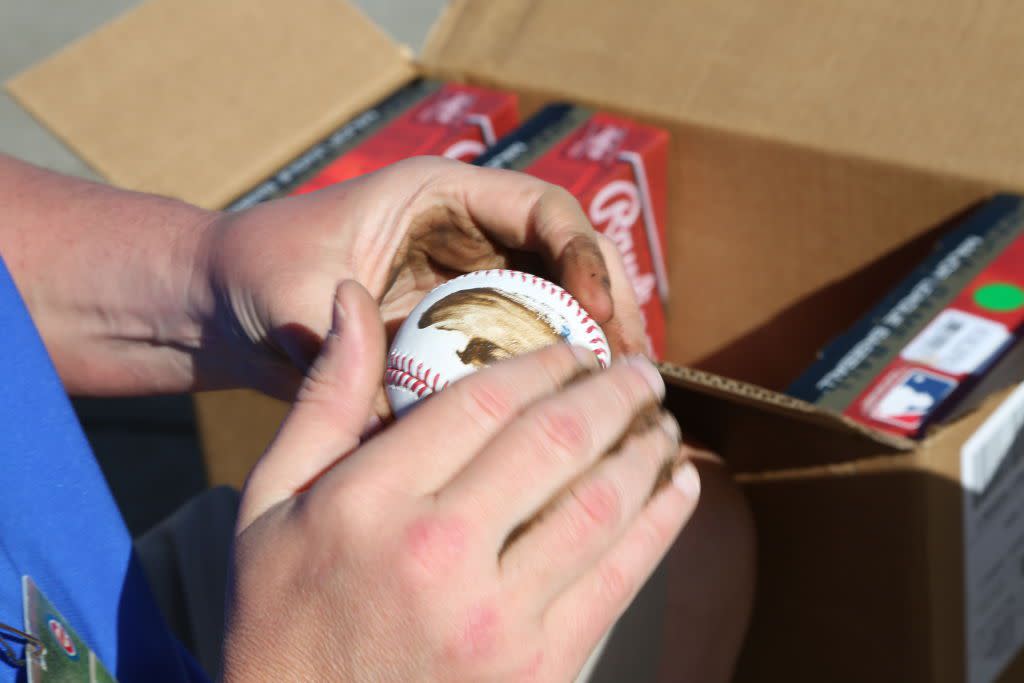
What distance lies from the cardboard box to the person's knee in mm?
48

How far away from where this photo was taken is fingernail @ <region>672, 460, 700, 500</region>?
996mm

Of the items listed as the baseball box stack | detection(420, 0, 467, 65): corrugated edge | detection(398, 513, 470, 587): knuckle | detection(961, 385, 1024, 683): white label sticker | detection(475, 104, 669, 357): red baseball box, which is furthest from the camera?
detection(420, 0, 467, 65): corrugated edge

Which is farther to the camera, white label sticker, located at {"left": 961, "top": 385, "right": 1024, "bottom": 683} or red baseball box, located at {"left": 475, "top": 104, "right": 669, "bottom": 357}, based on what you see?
red baseball box, located at {"left": 475, "top": 104, "right": 669, "bottom": 357}

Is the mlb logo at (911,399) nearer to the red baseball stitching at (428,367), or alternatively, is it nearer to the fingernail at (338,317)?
the red baseball stitching at (428,367)

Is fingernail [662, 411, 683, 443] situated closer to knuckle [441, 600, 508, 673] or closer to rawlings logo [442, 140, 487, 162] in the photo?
knuckle [441, 600, 508, 673]

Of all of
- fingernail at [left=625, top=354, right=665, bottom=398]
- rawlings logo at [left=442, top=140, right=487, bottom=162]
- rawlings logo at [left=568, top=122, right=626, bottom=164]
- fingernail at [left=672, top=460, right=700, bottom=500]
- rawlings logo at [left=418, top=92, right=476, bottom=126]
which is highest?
fingernail at [left=625, top=354, right=665, bottom=398]

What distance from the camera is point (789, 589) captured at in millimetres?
1639

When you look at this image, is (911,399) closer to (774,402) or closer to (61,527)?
(774,402)

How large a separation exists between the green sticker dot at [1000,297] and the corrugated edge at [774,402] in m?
0.47

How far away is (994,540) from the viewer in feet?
4.85

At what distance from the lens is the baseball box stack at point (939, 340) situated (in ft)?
4.86

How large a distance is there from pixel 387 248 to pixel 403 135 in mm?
770

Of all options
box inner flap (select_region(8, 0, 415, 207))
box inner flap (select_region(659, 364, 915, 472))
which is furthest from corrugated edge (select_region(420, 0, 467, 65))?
box inner flap (select_region(659, 364, 915, 472))

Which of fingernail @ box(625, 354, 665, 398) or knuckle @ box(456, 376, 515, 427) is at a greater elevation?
fingernail @ box(625, 354, 665, 398)
